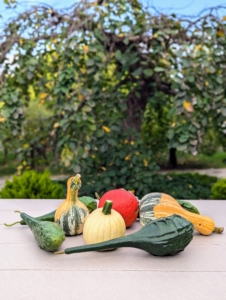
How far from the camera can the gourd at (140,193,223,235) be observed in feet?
3.12

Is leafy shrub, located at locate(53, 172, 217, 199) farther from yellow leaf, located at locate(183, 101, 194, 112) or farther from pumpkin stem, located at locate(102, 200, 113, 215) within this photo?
pumpkin stem, located at locate(102, 200, 113, 215)

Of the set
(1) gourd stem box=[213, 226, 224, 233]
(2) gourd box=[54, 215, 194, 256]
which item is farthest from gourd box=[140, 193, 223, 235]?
(2) gourd box=[54, 215, 194, 256]

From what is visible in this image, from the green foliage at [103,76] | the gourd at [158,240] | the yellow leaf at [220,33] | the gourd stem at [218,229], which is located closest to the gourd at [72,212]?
the gourd at [158,240]

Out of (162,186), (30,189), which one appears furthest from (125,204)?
(162,186)

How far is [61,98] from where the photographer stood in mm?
2195

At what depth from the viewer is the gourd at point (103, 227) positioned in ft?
2.79

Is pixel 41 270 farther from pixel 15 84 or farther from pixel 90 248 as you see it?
pixel 15 84

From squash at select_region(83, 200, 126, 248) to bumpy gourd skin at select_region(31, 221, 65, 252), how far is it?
0.07 meters

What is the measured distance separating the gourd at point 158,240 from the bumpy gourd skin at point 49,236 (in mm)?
31

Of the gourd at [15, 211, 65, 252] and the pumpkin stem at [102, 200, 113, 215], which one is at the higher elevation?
the pumpkin stem at [102, 200, 113, 215]

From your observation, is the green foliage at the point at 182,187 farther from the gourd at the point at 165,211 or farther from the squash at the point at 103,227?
the squash at the point at 103,227

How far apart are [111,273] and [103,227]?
131 mm

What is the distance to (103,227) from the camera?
85 cm

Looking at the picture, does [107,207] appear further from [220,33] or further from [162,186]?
[162,186]
